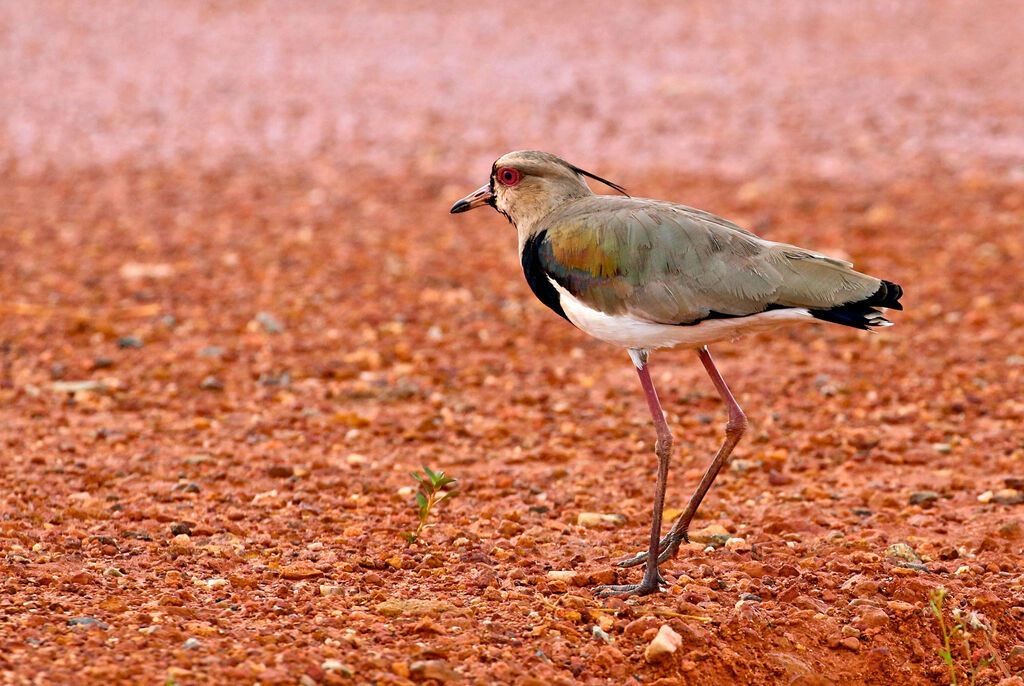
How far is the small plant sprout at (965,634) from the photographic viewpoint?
460 centimetres

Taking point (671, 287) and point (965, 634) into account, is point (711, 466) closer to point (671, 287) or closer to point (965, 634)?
point (671, 287)

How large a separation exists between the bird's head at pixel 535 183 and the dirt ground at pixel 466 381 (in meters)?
1.45

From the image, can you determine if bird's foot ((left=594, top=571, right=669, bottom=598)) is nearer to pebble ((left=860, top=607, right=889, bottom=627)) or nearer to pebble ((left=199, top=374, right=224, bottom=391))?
pebble ((left=860, top=607, right=889, bottom=627))

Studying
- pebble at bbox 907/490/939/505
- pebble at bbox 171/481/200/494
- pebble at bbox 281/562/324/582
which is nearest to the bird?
pebble at bbox 281/562/324/582

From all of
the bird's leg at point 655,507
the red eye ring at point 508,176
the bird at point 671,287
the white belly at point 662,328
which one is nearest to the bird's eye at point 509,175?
the red eye ring at point 508,176

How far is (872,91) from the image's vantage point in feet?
47.9

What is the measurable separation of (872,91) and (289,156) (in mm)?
6955

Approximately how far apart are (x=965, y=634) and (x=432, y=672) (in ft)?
6.84

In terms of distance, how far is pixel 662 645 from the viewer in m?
4.37

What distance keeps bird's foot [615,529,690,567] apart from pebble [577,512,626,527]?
0.53 m

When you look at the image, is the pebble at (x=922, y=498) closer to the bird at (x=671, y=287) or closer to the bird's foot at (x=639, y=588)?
the bird at (x=671, y=287)

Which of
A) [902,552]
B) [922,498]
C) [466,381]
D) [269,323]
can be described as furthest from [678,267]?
[269,323]

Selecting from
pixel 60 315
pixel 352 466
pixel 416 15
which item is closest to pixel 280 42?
pixel 416 15

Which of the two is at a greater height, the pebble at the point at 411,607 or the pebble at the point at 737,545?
the pebble at the point at 411,607
